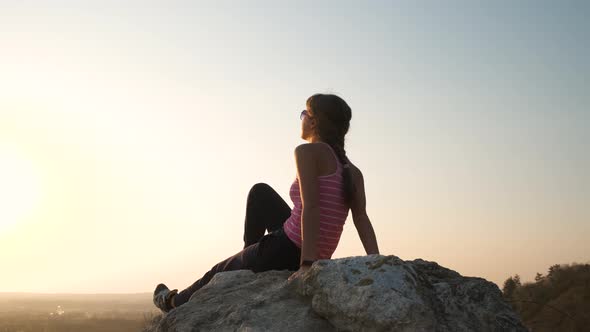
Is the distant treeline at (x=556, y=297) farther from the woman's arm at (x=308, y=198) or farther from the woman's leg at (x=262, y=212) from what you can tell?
the woman's arm at (x=308, y=198)

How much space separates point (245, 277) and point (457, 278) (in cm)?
160

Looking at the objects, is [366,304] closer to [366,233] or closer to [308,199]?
[308,199]

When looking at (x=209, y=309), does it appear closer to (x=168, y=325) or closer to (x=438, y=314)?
(x=168, y=325)

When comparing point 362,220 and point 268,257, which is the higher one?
point 362,220

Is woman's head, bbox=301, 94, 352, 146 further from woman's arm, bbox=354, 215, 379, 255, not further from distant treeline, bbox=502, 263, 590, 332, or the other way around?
distant treeline, bbox=502, 263, 590, 332

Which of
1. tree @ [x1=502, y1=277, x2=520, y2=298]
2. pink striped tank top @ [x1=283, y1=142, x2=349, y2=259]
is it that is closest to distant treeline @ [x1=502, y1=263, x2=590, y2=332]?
tree @ [x1=502, y1=277, x2=520, y2=298]

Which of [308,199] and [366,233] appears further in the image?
[366,233]

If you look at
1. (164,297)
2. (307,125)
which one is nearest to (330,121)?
(307,125)

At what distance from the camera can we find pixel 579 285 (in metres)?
15.0

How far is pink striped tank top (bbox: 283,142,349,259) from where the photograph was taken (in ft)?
14.2

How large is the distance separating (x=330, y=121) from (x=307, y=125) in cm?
21

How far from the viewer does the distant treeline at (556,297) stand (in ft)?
40.4

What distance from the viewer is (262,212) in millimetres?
5047

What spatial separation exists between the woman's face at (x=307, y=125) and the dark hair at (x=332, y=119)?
42 millimetres
